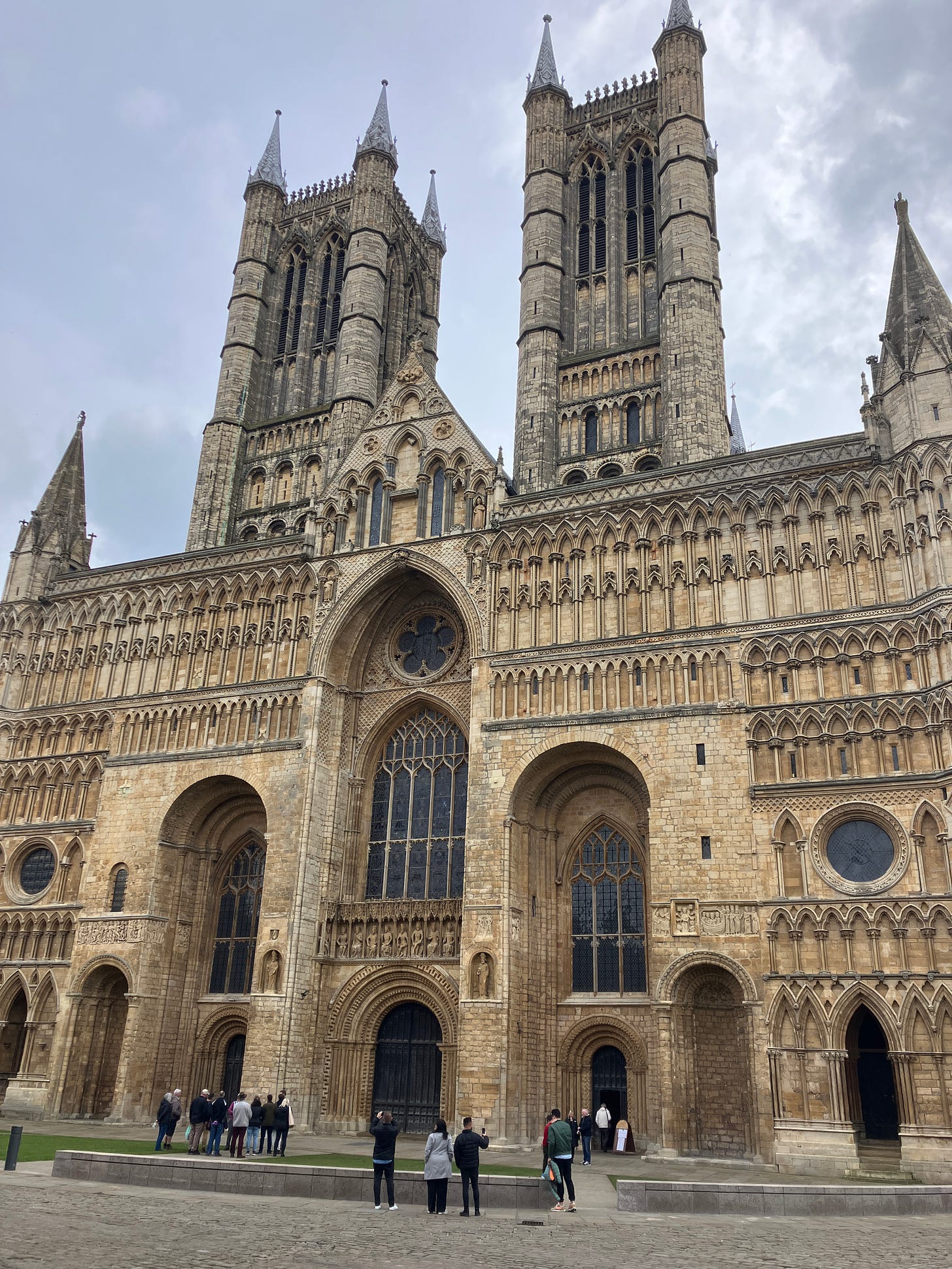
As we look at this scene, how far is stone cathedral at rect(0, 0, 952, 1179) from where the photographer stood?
2334 cm

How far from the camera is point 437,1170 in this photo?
48.0ft

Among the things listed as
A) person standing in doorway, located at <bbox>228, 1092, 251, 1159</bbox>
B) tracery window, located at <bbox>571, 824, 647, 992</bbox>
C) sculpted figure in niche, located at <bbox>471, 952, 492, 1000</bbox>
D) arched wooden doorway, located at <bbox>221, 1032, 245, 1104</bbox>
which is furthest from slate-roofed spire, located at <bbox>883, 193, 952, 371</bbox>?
arched wooden doorway, located at <bbox>221, 1032, 245, 1104</bbox>

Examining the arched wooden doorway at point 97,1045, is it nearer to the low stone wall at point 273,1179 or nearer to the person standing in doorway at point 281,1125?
the person standing in doorway at point 281,1125

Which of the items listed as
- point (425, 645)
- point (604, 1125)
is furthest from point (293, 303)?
point (604, 1125)

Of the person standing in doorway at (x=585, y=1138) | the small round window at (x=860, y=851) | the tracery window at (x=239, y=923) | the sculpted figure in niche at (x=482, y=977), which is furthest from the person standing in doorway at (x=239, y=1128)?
the small round window at (x=860, y=851)

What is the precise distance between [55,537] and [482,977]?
24392 millimetres

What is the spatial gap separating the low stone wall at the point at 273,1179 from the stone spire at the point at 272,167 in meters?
53.8

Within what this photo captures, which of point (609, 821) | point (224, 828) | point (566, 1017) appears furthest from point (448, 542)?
point (566, 1017)

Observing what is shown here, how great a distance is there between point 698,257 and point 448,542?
Result: 20.2 m

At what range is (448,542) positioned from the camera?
104 ft

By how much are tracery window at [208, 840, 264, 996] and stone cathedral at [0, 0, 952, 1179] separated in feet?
0.32

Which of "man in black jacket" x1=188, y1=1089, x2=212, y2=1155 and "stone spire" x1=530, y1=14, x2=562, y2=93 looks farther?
"stone spire" x1=530, y1=14, x2=562, y2=93

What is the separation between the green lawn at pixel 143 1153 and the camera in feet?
64.1

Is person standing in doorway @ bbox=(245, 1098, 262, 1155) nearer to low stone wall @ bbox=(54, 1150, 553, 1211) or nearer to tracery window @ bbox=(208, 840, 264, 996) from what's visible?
low stone wall @ bbox=(54, 1150, 553, 1211)
